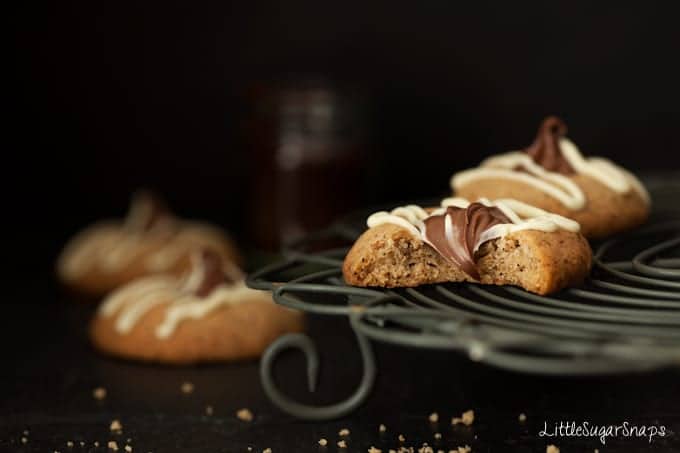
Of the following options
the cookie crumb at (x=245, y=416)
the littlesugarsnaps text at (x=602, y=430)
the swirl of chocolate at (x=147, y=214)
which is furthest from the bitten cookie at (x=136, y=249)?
the littlesugarsnaps text at (x=602, y=430)

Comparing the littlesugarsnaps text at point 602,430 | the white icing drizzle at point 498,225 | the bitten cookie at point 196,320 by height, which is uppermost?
the white icing drizzle at point 498,225

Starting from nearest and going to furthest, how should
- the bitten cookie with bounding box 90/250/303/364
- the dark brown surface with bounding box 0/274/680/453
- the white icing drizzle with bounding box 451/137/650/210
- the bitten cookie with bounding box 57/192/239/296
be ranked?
the dark brown surface with bounding box 0/274/680/453 → the white icing drizzle with bounding box 451/137/650/210 → the bitten cookie with bounding box 90/250/303/364 → the bitten cookie with bounding box 57/192/239/296

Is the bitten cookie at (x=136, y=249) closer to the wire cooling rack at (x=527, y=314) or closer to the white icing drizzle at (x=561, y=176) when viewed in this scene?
the wire cooling rack at (x=527, y=314)

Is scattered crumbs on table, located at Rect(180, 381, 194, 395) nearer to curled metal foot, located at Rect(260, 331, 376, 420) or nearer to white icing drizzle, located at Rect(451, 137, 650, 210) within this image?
curled metal foot, located at Rect(260, 331, 376, 420)

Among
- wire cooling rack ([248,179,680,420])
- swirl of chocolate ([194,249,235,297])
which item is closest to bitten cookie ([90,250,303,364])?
swirl of chocolate ([194,249,235,297])

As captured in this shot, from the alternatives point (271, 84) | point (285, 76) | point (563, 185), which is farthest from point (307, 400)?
point (285, 76)

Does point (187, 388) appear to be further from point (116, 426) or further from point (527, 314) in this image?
point (527, 314)
